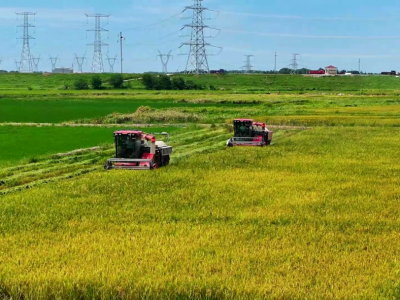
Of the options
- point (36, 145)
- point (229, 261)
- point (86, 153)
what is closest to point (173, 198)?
point (229, 261)

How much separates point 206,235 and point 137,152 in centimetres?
868

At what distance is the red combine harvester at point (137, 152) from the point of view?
16594 millimetres

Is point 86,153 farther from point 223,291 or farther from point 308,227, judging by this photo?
point 223,291

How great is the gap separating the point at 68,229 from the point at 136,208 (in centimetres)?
196

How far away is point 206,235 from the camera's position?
8984 millimetres

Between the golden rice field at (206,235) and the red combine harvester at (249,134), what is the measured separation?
7.65 m

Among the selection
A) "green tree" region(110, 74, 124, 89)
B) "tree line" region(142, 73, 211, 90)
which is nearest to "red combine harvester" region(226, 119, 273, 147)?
"tree line" region(142, 73, 211, 90)

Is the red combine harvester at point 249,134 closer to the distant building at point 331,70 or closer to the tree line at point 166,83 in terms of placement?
the tree line at point 166,83

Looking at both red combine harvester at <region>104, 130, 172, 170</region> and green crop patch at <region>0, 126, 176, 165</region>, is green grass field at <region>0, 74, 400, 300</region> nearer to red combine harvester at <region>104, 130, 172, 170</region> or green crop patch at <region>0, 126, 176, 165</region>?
green crop patch at <region>0, 126, 176, 165</region>

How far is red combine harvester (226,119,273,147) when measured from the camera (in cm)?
2430

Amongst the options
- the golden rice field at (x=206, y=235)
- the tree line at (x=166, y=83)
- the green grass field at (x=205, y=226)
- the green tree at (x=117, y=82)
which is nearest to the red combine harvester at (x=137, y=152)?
the green grass field at (x=205, y=226)

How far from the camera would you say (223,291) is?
653 centimetres

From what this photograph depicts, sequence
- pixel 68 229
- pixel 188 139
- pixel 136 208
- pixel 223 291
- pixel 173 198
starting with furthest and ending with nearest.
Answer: pixel 188 139 → pixel 173 198 → pixel 136 208 → pixel 68 229 → pixel 223 291

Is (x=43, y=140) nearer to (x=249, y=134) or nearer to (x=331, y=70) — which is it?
(x=249, y=134)
